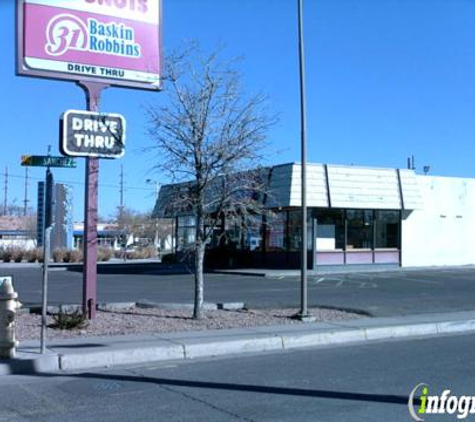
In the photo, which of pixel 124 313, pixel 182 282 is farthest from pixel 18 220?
pixel 124 313

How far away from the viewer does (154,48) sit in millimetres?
14703

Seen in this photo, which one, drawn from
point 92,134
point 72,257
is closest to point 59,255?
point 72,257

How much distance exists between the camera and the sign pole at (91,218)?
13531mm

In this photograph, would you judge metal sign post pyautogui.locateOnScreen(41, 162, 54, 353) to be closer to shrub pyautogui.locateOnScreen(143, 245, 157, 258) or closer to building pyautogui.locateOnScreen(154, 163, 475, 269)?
building pyautogui.locateOnScreen(154, 163, 475, 269)

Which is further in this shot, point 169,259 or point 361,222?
point 169,259

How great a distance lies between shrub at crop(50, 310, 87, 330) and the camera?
12219mm

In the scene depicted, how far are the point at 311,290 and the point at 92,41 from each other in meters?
11.4

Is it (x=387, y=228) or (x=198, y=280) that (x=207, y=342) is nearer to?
(x=198, y=280)

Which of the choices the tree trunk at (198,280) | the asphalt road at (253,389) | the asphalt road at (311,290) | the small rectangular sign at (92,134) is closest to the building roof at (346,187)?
the asphalt road at (311,290)

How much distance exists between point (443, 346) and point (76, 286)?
15189 mm

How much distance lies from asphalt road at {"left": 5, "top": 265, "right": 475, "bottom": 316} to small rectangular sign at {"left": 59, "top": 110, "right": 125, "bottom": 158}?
5.51 m

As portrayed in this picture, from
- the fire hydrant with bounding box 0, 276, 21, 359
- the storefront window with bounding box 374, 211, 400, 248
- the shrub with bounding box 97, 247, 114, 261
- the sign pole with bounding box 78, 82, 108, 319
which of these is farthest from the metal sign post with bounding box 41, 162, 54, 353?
the shrub with bounding box 97, 247, 114, 261

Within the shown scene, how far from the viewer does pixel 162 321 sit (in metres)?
13.5

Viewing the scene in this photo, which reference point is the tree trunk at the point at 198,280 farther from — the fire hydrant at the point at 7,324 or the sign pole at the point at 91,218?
the fire hydrant at the point at 7,324
